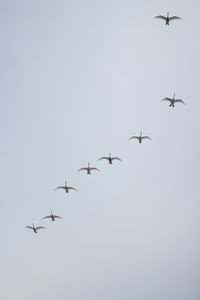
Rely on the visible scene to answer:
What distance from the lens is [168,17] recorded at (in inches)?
2694
